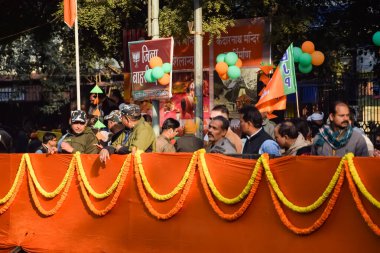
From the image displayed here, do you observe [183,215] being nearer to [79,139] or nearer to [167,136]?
[167,136]

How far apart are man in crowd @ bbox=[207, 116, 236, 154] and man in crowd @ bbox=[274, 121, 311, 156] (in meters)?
0.57

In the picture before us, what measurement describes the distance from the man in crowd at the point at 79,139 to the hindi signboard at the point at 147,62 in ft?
16.1

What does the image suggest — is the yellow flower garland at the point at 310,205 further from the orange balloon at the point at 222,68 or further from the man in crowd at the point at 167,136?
the orange balloon at the point at 222,68

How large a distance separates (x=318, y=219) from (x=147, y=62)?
393 inches

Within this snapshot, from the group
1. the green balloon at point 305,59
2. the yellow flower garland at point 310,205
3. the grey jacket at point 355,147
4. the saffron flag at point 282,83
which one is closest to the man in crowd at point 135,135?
the yellow flower garland at point 310,205

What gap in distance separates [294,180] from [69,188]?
11.9ft

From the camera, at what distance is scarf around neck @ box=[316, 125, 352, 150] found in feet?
25.1

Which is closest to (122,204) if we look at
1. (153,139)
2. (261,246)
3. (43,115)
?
(153,139)

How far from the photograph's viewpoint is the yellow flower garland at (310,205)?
6.89m

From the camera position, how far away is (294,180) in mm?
7340

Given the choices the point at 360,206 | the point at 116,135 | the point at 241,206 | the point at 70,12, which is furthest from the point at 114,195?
the point at 70,12

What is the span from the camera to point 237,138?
9.83 metres

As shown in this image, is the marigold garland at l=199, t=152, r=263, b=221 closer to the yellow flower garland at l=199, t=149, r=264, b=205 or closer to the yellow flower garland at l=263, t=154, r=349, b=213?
the yellow flower garland at l=199, t=149, r=264, b=205

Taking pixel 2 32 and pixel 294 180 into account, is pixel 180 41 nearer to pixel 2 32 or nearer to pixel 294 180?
pixel 2 32
